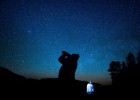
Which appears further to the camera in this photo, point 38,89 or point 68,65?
point 68,65

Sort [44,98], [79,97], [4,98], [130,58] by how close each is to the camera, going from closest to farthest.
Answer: [4,98]
[44,98]
[79,97]
[130,58]

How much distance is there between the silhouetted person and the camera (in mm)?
17812

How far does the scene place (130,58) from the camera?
60688 mm

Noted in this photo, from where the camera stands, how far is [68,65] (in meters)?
18.2

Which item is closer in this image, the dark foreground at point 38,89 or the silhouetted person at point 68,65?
the dark foreground at point 38,89

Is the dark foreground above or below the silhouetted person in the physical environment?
below

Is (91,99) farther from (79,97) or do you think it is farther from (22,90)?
(22,90)

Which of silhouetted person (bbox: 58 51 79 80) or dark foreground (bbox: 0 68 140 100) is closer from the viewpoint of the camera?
dark foreground (bbox: 0 68 140 100)

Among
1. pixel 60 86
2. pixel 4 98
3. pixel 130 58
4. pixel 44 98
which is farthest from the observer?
pixel 130 58

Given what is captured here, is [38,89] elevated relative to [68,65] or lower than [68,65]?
lower

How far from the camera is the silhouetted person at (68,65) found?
58.4ft

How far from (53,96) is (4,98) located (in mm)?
3234

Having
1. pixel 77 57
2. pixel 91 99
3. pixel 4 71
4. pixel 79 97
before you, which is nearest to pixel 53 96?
pixel 79 97

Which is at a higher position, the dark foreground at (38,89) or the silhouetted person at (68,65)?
the silhouetted person at (68,65)
